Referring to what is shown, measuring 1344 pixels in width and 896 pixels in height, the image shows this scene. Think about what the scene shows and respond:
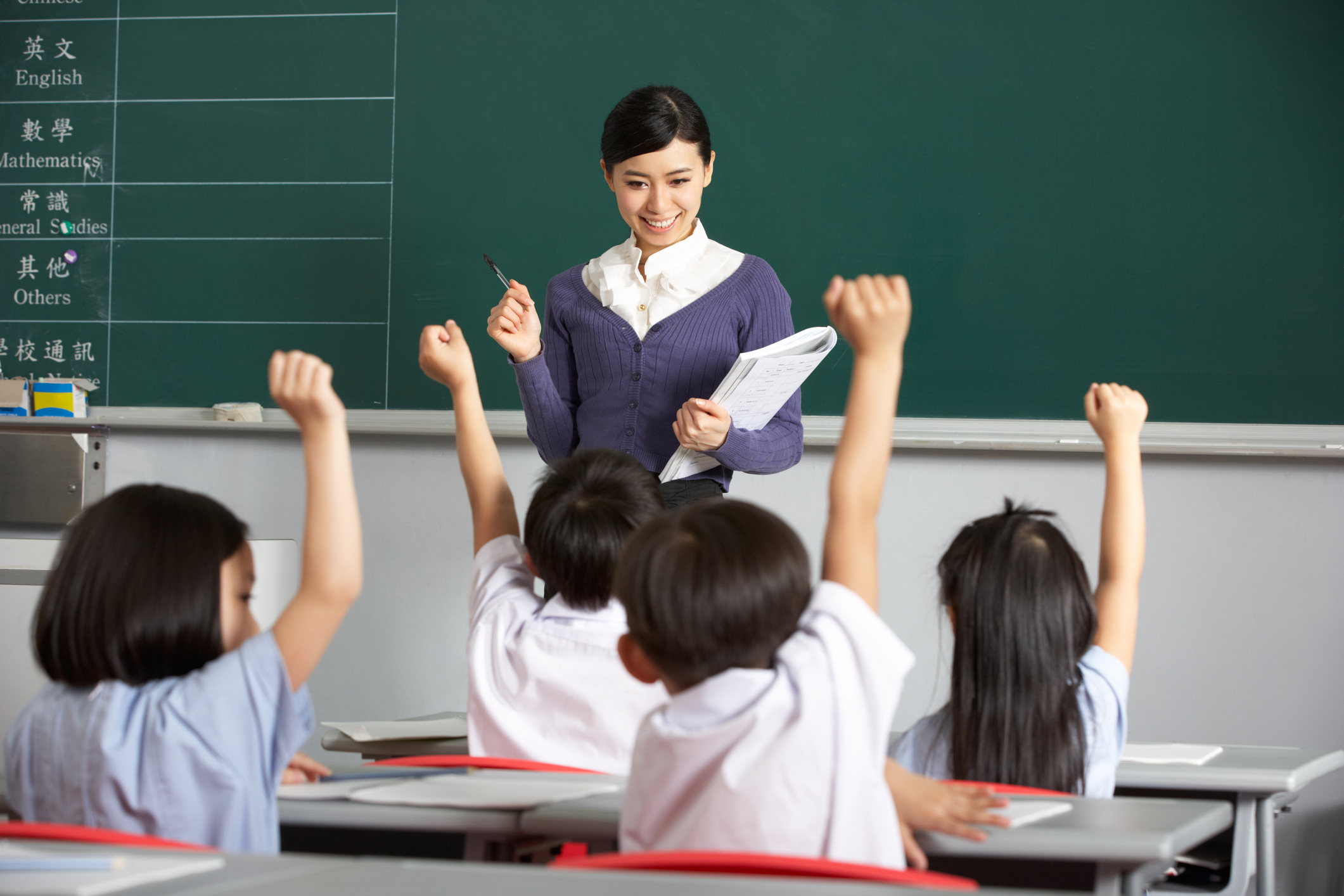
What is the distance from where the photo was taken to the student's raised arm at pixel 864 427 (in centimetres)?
112

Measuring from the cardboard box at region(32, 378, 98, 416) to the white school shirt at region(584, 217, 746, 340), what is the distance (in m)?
1.77

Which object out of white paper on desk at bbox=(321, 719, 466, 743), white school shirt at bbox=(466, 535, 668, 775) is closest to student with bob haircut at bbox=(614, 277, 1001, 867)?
white school shirt at bbox=(466, 535, 668, 775)

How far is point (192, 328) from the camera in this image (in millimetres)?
3230

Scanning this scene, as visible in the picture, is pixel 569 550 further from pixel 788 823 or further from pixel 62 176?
pixel 62 176

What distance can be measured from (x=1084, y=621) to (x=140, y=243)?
285 cm

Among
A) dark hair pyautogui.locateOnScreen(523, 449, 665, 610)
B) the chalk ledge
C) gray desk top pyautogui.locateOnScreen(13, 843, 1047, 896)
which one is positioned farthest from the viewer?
the chalk ledge

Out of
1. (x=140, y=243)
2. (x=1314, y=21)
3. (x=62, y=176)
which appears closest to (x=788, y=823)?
(x=1314, y=21)

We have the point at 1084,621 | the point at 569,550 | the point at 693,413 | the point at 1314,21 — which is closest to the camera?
the point at 1084,621

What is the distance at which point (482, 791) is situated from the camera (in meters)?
1.14

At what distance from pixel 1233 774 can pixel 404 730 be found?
4.16 ft

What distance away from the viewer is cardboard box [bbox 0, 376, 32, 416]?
323 cm

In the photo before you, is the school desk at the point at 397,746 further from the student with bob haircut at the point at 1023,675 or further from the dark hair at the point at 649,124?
the dark hair at the point at 649,124

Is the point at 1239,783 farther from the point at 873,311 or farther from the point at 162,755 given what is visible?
the point at 162,755

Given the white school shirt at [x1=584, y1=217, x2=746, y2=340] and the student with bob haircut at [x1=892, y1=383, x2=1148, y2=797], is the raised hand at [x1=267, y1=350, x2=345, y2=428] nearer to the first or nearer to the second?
the student with bob haircut at [x1=892, y1=383, x2=1148, y2=797]
